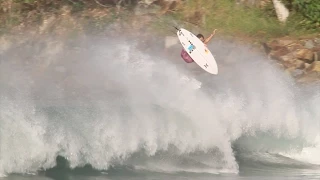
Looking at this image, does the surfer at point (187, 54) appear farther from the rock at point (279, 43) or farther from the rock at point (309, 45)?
the rock at point (309, 45)

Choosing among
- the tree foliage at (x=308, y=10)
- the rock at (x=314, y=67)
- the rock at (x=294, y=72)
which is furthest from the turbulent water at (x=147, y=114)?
the tree foliage at (x=308, y=10)

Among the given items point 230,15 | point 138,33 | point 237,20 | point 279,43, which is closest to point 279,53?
point 279,43

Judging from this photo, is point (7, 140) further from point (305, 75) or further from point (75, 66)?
point (305, 75)

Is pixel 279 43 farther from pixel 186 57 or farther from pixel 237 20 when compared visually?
pixel 186 57

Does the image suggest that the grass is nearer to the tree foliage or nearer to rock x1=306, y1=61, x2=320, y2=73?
the tree foliage

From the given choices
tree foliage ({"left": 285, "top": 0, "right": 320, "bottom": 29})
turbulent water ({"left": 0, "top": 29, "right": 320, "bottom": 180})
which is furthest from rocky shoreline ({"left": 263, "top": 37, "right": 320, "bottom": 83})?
tree foliage ({"left": 285, "top": 0, "right": 320, "bottom": 29})
